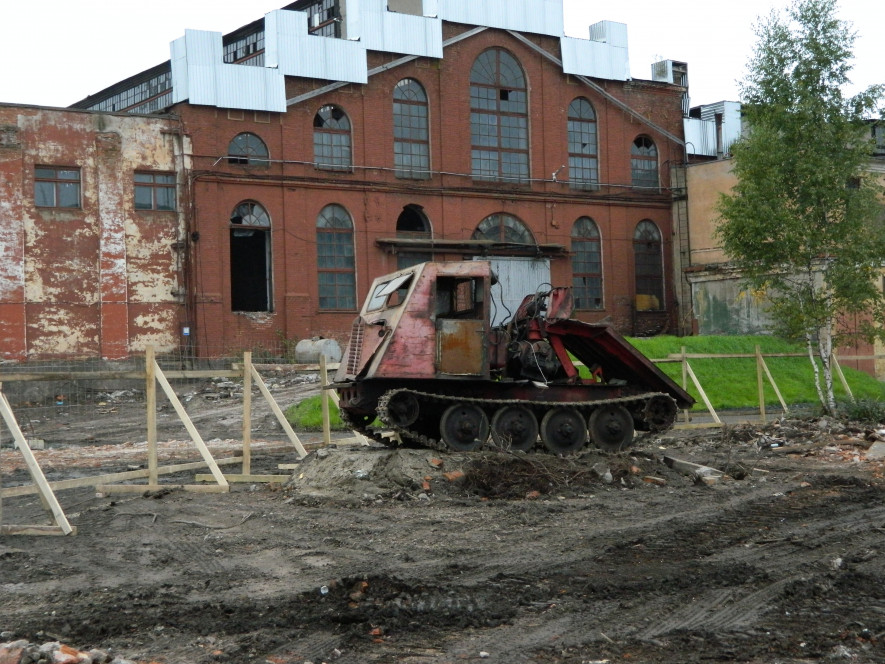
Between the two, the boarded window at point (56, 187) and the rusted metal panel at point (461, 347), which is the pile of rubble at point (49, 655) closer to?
the rusted metal panel at point (461, 347)

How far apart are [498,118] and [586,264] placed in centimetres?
652

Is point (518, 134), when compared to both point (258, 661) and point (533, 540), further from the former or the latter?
point (258, 661)

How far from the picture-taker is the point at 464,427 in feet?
46.2

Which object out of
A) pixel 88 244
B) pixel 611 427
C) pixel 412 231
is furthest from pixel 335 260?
pixel 611 427

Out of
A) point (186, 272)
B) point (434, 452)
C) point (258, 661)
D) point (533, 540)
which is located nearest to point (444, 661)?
point (258, 661)

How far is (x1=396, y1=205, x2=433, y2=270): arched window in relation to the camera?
123 feet

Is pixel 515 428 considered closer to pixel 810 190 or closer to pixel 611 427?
pixel 611 427

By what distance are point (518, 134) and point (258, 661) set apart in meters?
35.2

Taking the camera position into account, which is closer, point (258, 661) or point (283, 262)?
point (258, 661)

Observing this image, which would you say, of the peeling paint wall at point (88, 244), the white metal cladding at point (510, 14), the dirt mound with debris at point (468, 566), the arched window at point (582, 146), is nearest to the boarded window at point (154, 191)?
the peeling paint wall at point (88, 244)

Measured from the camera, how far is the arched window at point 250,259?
3491 cm

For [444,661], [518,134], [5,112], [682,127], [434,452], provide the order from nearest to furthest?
[444,661] < [434,452] < [5,112] < [518,134] < [682,127]

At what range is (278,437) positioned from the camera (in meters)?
23.4

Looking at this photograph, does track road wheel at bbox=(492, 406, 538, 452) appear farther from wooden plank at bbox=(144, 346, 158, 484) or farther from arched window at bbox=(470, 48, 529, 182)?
arched window at bbox=(470, 48, 529, 182)
